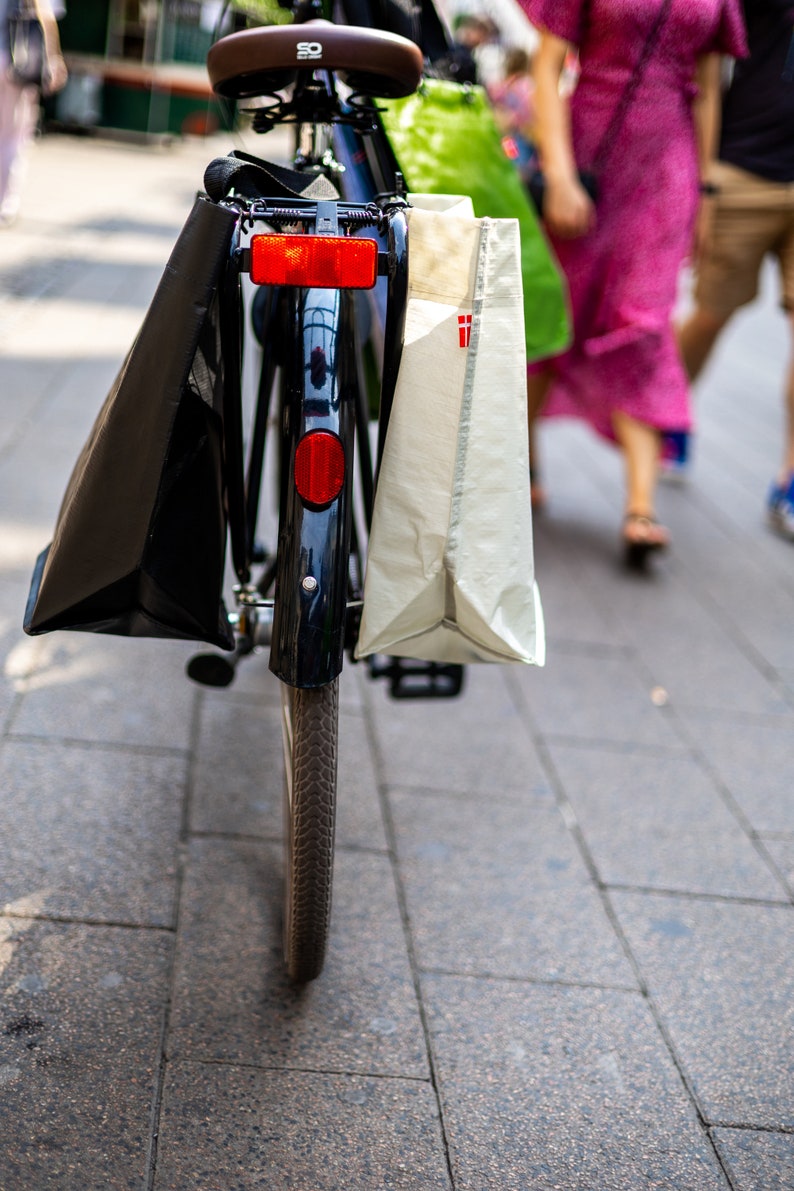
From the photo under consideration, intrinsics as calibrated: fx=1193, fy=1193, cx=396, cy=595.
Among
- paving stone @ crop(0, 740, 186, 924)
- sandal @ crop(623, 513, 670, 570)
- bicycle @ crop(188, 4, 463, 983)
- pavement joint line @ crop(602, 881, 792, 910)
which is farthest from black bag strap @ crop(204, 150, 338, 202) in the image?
sandal @ crop(623, 513, 670, 570)

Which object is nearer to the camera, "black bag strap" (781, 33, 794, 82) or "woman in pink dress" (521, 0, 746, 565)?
"woman in pink dress" (521, 0, 746, 565)

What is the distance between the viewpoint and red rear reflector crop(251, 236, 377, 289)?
1.66 meters

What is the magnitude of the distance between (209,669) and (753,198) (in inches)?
136

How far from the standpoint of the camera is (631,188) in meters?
4.07

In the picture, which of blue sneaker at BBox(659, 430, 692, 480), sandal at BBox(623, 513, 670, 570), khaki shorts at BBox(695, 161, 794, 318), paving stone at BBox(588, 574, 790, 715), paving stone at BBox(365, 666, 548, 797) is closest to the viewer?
paving stone at BBox(365, 666, 548, 797)

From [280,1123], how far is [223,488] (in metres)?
0.99

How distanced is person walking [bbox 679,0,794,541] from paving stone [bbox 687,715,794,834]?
2.00 metres

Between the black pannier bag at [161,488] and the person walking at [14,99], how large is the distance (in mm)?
6289

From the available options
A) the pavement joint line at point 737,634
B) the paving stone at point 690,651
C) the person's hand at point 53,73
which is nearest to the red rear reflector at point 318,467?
the paving stone at point 690,651

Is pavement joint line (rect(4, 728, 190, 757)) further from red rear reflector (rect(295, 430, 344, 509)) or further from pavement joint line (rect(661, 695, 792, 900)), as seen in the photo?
pavement joint line (rect(661, 695, 792, 900))

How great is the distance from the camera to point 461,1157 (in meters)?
1.78

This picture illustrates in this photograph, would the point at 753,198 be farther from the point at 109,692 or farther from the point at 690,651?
the point at 109,692

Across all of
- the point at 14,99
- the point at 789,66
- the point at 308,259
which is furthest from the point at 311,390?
the point at 14,99

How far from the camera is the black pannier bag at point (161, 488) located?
1.73 metres
